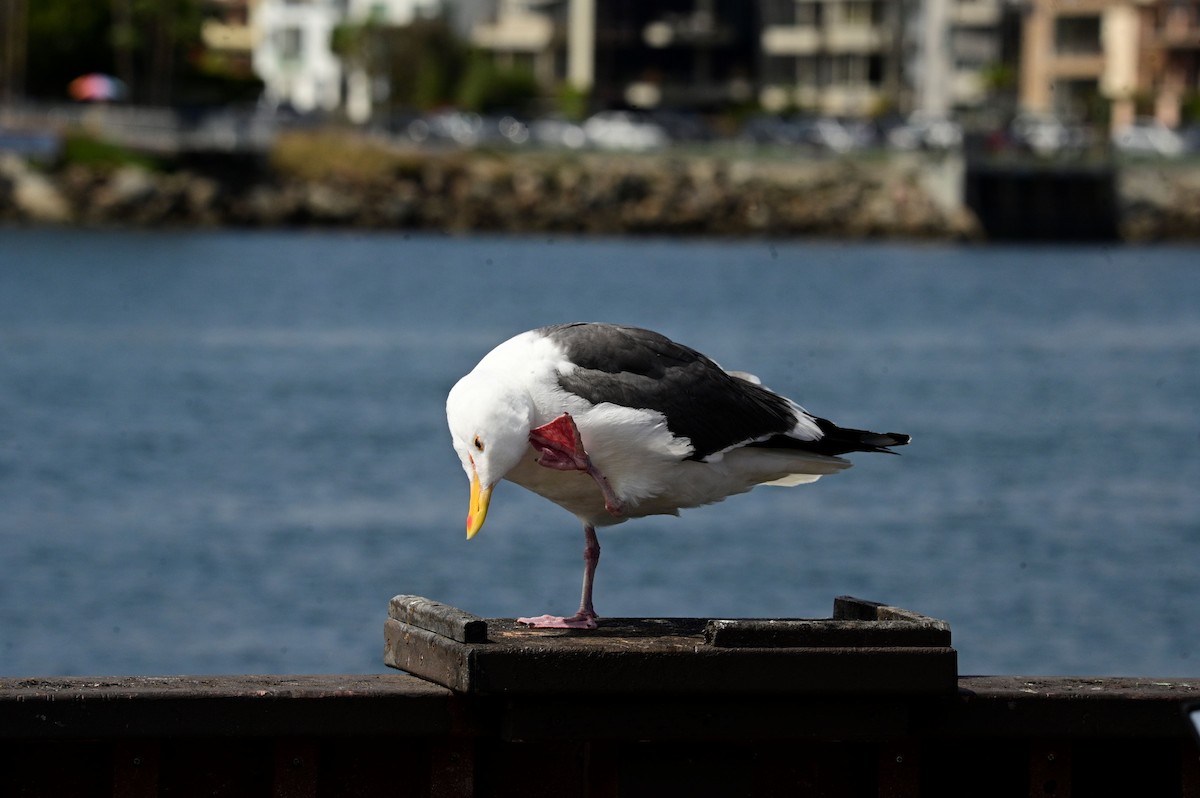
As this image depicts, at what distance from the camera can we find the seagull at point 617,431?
660cm

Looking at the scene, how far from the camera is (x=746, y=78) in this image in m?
117

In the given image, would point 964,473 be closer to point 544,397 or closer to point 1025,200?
point 544,397

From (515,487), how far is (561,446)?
24.5 metres

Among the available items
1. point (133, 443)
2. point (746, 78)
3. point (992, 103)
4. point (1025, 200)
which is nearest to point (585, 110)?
point (746, 78)

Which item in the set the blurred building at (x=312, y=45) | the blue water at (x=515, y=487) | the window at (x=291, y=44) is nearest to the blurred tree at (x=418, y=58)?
the blurred building at (x=312, y=45)

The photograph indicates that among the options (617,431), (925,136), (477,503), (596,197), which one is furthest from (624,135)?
(477,503)

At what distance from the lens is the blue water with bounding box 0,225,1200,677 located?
908 inches

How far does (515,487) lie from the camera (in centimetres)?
3114

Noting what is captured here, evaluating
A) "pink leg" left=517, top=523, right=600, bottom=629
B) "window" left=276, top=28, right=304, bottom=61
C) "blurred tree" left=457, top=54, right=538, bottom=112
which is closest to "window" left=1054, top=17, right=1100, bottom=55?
"blurred tree" left=457, top=54, right=538, bottom=112

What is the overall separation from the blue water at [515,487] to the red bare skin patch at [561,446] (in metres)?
13.6

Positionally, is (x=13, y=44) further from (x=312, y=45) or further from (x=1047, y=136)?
(x=1047, y=136)

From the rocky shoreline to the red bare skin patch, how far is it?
3274 inches

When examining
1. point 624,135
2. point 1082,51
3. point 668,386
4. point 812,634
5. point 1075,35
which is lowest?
point 624,135

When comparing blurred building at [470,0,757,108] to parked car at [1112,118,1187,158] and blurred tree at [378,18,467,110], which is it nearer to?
blurred tree at [378,18,467,110]
